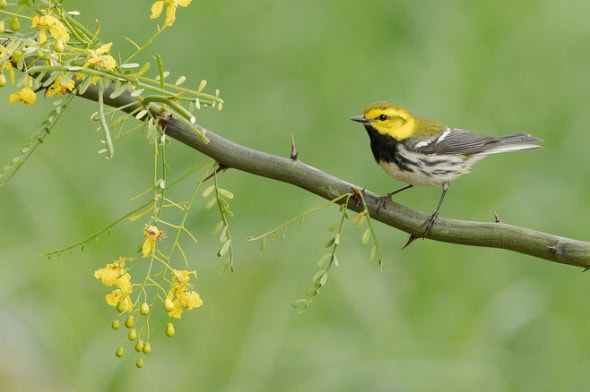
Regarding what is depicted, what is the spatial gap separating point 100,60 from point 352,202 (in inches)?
20.1

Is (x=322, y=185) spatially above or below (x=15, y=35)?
below

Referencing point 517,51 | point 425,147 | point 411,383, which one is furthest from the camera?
point 517,51

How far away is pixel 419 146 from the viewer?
11.7ft

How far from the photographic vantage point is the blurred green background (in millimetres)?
4078

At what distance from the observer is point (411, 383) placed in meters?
3.99

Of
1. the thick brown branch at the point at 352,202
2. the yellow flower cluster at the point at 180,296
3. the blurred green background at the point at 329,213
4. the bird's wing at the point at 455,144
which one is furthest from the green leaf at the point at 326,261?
the blurred green background at the point at 329,213

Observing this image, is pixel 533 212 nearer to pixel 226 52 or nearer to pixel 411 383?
pixel 411 383

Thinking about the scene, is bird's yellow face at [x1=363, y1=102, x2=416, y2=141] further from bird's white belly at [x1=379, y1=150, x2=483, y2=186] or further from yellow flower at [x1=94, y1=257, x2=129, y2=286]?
yellow flower at [x1=94, y1=257, x2=129, y2=286]

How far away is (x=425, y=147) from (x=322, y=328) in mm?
1089

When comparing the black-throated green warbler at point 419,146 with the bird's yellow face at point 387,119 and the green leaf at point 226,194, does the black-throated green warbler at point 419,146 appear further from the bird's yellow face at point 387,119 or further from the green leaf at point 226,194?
the green leaf at point 226,194

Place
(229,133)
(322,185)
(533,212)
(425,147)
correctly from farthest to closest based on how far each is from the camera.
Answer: (229,133) → (533,212) → (425,147) → (322,185)

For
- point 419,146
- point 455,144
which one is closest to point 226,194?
point 419,146

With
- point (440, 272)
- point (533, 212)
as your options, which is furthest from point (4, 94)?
point (533, 212)

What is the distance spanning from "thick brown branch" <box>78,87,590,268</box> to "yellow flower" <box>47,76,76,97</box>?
8cm
